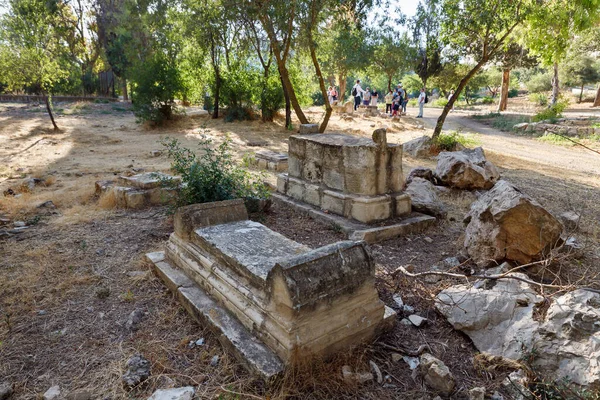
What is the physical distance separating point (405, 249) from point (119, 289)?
10.2 ft

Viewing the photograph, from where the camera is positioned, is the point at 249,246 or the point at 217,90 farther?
the point at 217,90

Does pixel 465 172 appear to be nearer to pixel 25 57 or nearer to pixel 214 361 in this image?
pixel 214 361

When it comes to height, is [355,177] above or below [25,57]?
below

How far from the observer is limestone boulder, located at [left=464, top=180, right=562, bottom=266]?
3520 mm

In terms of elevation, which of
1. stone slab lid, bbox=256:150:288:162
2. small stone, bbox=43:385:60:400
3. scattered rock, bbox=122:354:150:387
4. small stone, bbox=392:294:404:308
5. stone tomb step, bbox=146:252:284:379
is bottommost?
small stone, bbox=43:385:60:400

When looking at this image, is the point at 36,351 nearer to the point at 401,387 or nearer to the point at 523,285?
the point at 401,387

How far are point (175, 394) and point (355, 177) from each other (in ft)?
11.0

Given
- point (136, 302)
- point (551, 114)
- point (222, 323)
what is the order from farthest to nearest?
point (551, 114) < point (136, 302) < point (222, 323)

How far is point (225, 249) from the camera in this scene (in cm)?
304

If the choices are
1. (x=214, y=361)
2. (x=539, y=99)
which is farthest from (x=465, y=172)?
(x=539, y=99)

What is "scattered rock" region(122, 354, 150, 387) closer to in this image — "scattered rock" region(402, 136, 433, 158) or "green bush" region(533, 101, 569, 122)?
"scattered rock" region(402, 136, 433, 158)

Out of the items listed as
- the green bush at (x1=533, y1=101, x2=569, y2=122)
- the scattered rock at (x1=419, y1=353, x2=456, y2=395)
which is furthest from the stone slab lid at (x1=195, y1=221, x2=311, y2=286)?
the green bush at (x1=533, y1=101, x2=569, y2=122)

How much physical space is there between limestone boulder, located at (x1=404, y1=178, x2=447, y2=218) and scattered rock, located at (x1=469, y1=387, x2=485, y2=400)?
3.30 meters

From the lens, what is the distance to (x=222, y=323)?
2.64 m
